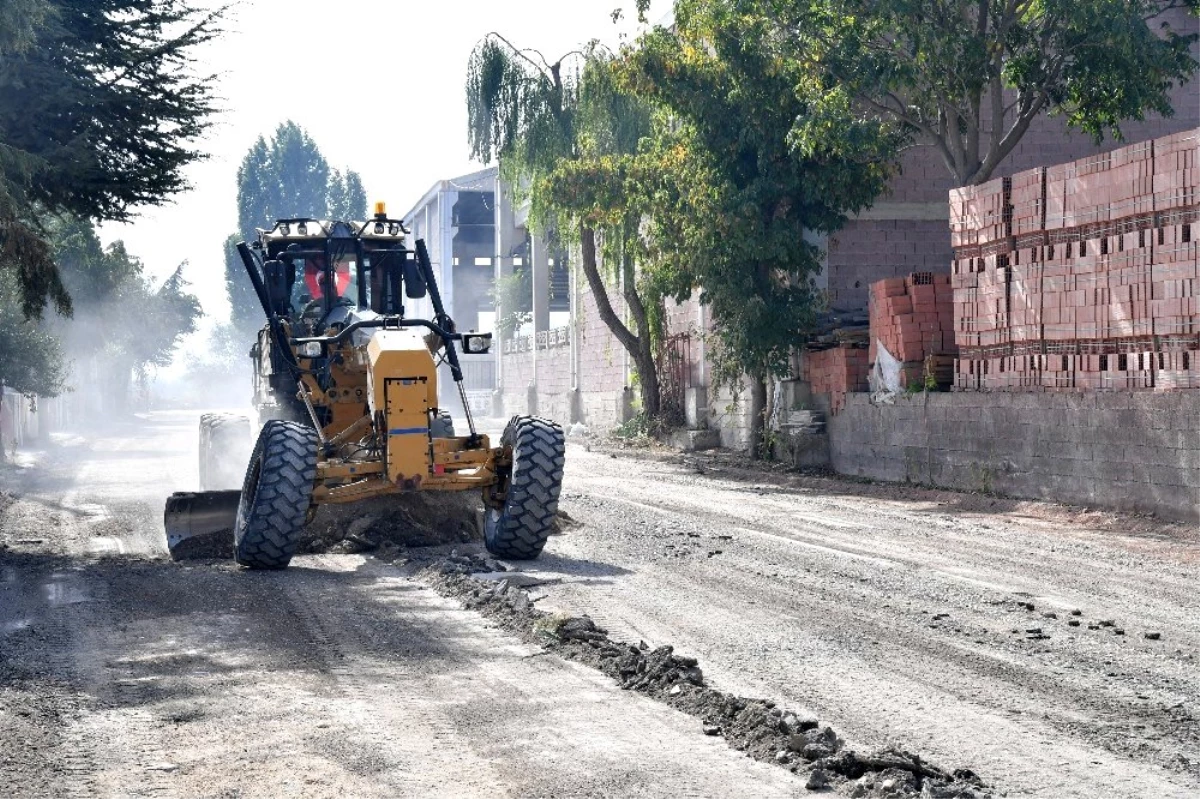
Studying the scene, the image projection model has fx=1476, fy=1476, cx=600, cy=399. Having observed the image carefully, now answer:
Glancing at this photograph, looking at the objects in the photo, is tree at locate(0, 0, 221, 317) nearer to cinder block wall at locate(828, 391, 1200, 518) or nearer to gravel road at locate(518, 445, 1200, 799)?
gravel road at locate(518, 445, 1200, 799)

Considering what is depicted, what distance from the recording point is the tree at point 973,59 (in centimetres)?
1875

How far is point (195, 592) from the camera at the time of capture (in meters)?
10.3

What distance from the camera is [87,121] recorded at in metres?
14.0

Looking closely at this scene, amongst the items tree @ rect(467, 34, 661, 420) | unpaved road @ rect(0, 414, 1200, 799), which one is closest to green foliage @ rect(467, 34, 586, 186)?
tree @ rect(467, 34, 661, 420)

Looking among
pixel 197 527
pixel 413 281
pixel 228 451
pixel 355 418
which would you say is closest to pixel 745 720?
pixel 355 418

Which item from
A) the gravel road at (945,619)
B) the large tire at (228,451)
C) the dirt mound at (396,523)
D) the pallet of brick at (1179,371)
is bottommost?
the gravel road at (945,619)

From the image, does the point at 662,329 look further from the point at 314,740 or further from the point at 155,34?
the point at 314,740

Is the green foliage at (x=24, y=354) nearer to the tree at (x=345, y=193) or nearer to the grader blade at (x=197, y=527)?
the grader blade at (x=197, y=527)

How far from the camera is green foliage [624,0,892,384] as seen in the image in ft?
74.5

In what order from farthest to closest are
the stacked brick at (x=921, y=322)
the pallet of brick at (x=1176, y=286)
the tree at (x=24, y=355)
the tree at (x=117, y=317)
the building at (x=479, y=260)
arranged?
the building at (x=479, y=260)
the tree at (x=117, y=317)
the tree at (x=24, y=355)
the stacked brick at (x=921, y=322)
the pallet of brick at (x=1176, y=286)

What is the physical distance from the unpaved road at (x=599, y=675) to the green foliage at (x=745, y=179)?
33.4 ft

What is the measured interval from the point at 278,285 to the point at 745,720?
8327 mm

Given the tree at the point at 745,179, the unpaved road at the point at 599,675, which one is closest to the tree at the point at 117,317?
the tree at the point at 745,179

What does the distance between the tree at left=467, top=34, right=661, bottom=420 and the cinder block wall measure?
11578 mm
